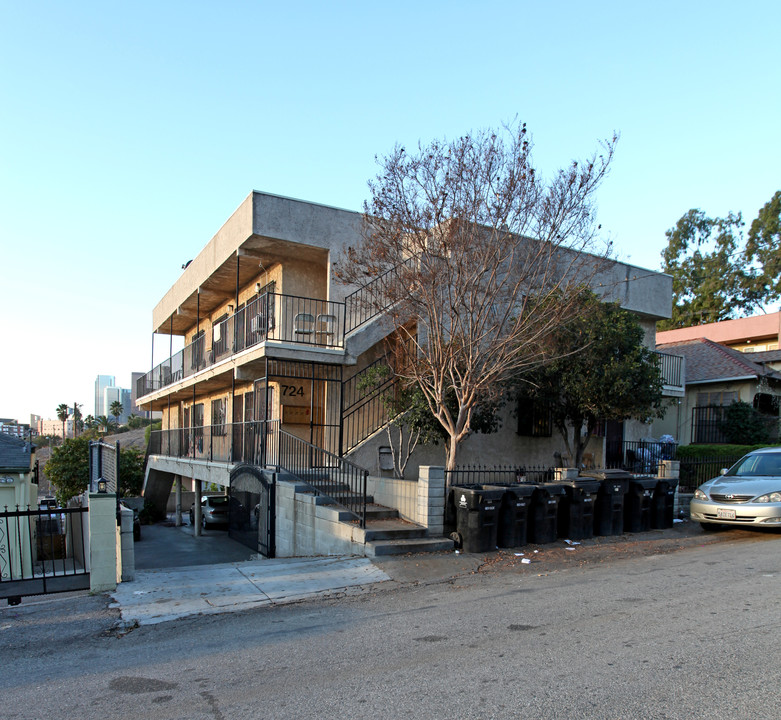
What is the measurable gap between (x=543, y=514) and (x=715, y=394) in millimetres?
16644

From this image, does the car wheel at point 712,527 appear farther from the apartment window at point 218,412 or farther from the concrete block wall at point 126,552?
the apartment window at point 218,412

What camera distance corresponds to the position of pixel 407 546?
9602 millimetres

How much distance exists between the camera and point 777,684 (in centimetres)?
416

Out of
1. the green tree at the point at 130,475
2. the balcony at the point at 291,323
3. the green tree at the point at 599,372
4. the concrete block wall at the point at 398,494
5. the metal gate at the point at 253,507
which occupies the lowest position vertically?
the green tree at the point at 130,475

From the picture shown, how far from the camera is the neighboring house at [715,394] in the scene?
2303 cm

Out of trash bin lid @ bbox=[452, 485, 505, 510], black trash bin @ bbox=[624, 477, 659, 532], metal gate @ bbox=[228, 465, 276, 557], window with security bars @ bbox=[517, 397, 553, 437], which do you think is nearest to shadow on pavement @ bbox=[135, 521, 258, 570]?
metal gate @ bbox=[228, 465, 276, 557]

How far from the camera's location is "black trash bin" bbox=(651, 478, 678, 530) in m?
12.4

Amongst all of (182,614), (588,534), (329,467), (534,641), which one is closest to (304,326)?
(329,467)

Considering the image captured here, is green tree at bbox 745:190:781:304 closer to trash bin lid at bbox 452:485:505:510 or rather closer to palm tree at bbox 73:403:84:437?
trash bin lid at bbox 452:485:505:510

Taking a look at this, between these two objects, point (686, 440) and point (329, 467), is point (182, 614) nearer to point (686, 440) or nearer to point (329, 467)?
point (329, 467)

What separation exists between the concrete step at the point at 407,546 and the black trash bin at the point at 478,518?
1.09 ft

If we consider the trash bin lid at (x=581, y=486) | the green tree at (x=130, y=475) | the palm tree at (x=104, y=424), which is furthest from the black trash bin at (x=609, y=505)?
the palm tree at (x=104, y=424)

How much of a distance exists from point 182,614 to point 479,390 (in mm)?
6041

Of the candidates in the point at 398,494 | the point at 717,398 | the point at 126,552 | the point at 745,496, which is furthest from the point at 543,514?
the point at 717,398
